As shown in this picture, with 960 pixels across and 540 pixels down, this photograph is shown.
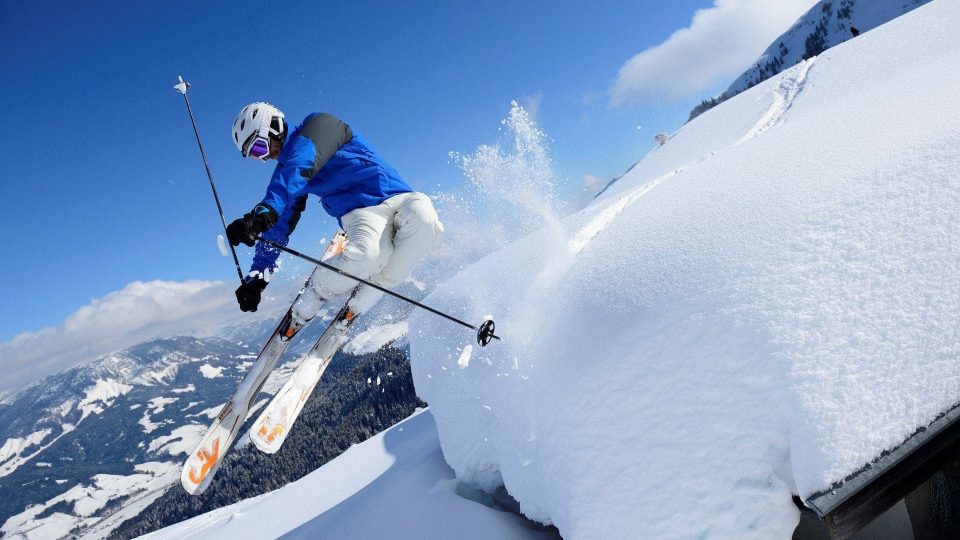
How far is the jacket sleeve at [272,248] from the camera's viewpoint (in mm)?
5903

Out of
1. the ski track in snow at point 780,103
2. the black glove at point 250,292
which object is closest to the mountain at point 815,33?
the ski track in snow at point 780,103

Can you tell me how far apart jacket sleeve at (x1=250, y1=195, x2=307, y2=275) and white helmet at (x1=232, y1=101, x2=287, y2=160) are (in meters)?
0.89

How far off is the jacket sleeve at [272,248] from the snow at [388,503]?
10.7 feet

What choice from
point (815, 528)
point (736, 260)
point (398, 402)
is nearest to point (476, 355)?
point (736, 260)

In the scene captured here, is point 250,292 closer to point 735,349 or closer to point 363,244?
point 363,244

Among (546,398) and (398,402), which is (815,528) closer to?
(546,398)

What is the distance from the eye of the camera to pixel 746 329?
274 cm

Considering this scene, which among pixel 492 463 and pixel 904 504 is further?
pixel 492 463

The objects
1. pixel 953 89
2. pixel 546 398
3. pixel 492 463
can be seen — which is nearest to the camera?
pixel 546 398

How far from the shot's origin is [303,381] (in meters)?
6.60

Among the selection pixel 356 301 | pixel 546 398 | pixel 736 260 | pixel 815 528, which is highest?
pixel 356 301

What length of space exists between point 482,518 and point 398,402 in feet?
314

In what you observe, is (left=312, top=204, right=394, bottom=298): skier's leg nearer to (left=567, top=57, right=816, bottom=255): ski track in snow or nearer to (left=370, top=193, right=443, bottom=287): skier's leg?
(left=370, top=193, right=443, bottom=287): skier's leg

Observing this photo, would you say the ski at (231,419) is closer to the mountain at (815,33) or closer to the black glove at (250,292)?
the black glove at (250,292)
